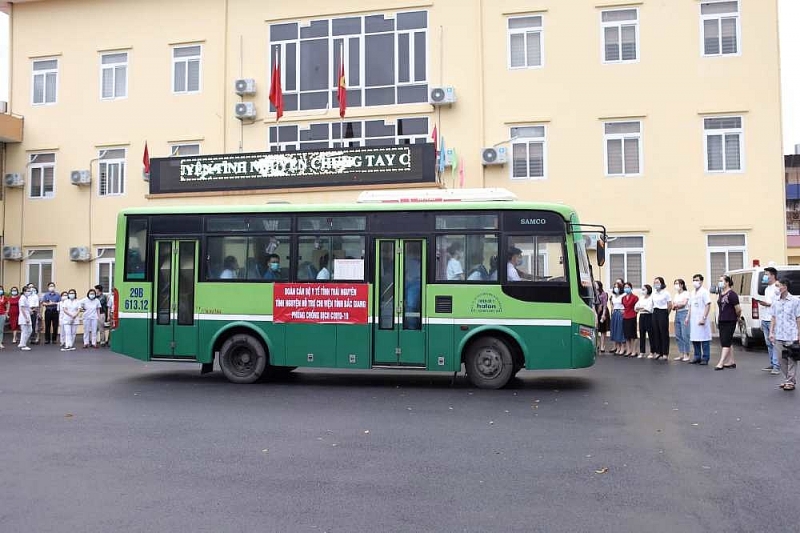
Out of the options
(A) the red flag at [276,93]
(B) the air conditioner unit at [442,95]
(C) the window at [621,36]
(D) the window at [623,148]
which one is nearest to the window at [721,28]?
(C) the window at [621,36]

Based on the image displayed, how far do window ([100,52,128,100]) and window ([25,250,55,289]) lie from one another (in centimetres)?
618

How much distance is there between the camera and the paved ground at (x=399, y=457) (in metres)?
5.43

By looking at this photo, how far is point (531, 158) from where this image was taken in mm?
23219

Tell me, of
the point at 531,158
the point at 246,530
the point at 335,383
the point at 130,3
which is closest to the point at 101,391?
the point at 335,383

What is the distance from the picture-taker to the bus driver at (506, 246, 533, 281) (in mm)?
11734

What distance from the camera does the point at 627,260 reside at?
22.4 metres

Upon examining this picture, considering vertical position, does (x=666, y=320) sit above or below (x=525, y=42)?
below

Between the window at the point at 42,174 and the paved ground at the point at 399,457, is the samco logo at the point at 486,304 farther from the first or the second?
the window at the point at 42,174

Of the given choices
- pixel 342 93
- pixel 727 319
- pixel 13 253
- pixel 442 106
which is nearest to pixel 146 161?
pixel 13 253

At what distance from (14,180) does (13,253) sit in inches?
107

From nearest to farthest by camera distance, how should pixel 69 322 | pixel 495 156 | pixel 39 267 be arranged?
1. pixel 69 322
2. pixel 495 156
3. pixel 39 267

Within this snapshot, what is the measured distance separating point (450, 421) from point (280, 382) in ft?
15.3

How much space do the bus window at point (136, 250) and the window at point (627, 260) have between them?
14.3 meters

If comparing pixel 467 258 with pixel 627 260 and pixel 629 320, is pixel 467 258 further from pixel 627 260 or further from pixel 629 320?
pixel 627 260
